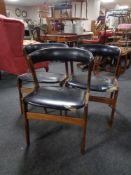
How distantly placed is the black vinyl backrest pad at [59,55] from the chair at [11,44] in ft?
3.66

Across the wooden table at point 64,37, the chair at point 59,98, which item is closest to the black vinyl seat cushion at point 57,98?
the chair at point 59,98

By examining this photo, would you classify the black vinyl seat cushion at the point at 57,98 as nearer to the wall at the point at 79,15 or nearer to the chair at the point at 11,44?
the chair at the point at 11,44

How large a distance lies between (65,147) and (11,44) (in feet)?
5.79

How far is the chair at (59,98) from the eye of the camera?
1278mm

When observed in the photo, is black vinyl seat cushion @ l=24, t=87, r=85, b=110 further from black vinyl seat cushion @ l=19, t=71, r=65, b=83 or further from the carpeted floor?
the carpeted floor

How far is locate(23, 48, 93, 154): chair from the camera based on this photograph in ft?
4.19

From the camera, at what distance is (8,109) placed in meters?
2.16

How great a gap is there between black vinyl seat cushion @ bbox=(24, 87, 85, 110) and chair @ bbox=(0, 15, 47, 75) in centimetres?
139

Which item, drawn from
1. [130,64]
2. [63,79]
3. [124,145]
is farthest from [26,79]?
[130,64]

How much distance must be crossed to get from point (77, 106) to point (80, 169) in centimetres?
47

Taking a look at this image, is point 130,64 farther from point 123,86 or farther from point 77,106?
point 77,106

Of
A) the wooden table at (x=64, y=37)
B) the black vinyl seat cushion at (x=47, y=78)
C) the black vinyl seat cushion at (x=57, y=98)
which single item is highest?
the wooden table at (x=64, y=37)

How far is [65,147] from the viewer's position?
1505 millimetres

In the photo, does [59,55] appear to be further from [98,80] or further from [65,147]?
[65,147]
